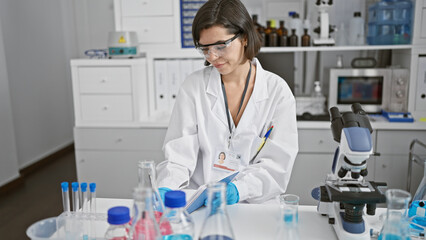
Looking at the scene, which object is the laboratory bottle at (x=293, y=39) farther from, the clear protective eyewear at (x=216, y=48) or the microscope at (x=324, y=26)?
the clear protective eyewear at (x=216, y=48)

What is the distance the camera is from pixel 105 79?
2.89 m

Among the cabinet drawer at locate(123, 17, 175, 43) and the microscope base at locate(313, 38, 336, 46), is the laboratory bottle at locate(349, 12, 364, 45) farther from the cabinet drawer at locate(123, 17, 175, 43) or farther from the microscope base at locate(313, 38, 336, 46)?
the cabinet drawer at locate(123, 17, 175, 43)

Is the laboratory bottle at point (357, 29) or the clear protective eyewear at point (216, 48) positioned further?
the laboratory bottle at point (357, 29)

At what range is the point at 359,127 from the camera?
108 centimetres

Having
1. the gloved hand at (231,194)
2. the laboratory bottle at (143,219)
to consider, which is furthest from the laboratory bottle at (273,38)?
the laboratory bottle at (143,219)

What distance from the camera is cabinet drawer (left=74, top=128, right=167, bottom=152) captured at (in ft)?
9.55

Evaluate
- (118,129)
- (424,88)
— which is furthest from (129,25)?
(424,88)

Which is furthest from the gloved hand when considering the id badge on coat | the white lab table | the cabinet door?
the cabinet door

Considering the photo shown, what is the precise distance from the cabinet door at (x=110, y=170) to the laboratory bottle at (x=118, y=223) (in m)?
2.10

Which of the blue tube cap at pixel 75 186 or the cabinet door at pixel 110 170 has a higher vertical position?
the blue tube cap at pixel 75 186

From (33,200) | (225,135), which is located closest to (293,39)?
(225,135)

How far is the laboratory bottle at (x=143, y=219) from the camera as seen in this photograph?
2.67 feet

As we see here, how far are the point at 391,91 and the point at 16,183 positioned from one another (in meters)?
3.22

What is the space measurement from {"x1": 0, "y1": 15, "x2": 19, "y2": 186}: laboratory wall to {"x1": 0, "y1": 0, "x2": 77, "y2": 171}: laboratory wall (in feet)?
0.04
